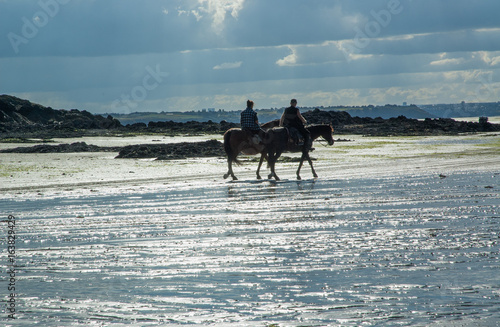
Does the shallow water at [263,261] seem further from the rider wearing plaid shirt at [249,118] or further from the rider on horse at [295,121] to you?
the rider on horse at [295,121]

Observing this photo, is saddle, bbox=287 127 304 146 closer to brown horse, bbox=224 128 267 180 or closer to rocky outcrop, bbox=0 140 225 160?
brown horse, bbox=224 128 267 180

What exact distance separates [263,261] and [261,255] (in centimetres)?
43

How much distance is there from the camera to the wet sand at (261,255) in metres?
7.11

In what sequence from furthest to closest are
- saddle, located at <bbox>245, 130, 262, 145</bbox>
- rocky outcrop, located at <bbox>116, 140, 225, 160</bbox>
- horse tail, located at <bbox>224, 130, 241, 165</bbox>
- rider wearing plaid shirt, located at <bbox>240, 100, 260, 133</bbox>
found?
rocky outcrop, located at <bbox>116, 140, 225, 160</bbox> → horse tail, located at <bbox>224, 130, 241, 165</bbox> → saddle, located at <bbox>245, 130, 262, 145</bbox> → rider wearing plaid shirt, located at <bbox>240, 100, 260, 133</bbox>

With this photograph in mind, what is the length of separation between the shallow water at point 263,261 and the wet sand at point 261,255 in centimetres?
2

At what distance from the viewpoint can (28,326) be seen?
679cm

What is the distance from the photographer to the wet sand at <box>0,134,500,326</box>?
7.11 m

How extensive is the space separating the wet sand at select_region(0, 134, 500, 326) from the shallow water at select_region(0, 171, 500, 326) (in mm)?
23

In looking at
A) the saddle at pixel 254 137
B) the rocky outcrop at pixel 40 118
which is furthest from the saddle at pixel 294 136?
the rocky outcrop at pixel 40 118

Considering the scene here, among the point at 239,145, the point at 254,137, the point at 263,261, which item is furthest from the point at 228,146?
the point at 263,261

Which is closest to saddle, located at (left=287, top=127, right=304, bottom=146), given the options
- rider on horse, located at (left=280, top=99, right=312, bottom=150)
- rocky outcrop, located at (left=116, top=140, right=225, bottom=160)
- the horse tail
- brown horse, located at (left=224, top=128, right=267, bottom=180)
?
rider on horse, located at (left=280, top=99, right=312, bottom=150)

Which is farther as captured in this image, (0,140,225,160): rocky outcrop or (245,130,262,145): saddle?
(0,140,225,160): rocky outcrop

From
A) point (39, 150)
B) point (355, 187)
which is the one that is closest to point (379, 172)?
point (355, 187)

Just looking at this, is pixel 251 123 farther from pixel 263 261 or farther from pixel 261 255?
pixel 263 261
